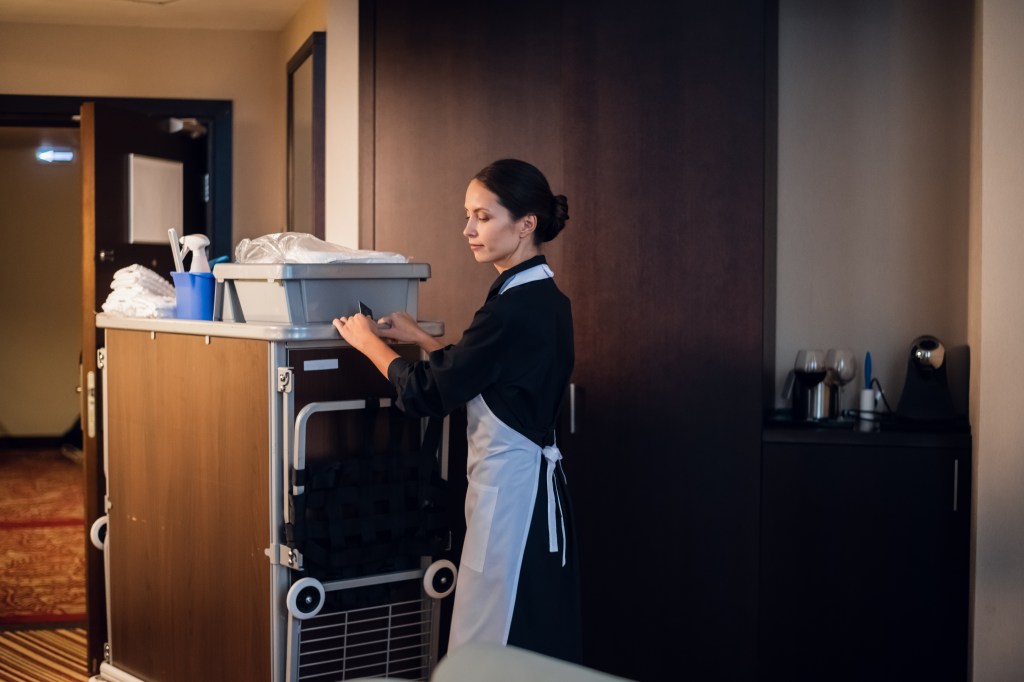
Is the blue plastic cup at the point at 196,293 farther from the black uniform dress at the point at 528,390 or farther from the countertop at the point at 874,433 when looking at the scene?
the countertop at the point at 874,433

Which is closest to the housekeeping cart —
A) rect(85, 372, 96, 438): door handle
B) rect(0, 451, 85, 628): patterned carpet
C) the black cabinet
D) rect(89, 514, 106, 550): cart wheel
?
rect(89, 514, 106, 550): cart wheel

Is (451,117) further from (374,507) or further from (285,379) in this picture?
(374,507)

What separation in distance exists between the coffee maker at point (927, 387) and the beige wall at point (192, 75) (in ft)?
10.4

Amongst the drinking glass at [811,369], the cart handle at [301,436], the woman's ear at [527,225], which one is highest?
the woman's ear at [527,225]

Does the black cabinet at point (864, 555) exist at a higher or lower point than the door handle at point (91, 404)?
lower

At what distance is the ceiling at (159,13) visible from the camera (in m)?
4.70

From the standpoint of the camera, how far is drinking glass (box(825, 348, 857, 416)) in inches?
122

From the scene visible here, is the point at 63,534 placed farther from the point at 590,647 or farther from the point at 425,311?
the point at 590,647

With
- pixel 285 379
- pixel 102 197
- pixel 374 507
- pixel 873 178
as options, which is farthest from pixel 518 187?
pixel 102 197

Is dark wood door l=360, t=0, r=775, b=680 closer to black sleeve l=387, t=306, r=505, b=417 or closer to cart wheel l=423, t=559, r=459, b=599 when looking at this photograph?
cart wheel l=423, t=559, r=459, b=599

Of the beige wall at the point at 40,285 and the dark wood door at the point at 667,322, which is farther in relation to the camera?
the beige wall at the point at 40,285

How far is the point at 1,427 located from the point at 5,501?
213 centimetres

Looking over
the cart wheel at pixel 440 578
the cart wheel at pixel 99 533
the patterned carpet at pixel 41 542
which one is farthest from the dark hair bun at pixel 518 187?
the patterned carpet at pixel 41 542

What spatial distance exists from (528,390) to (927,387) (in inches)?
54.6
